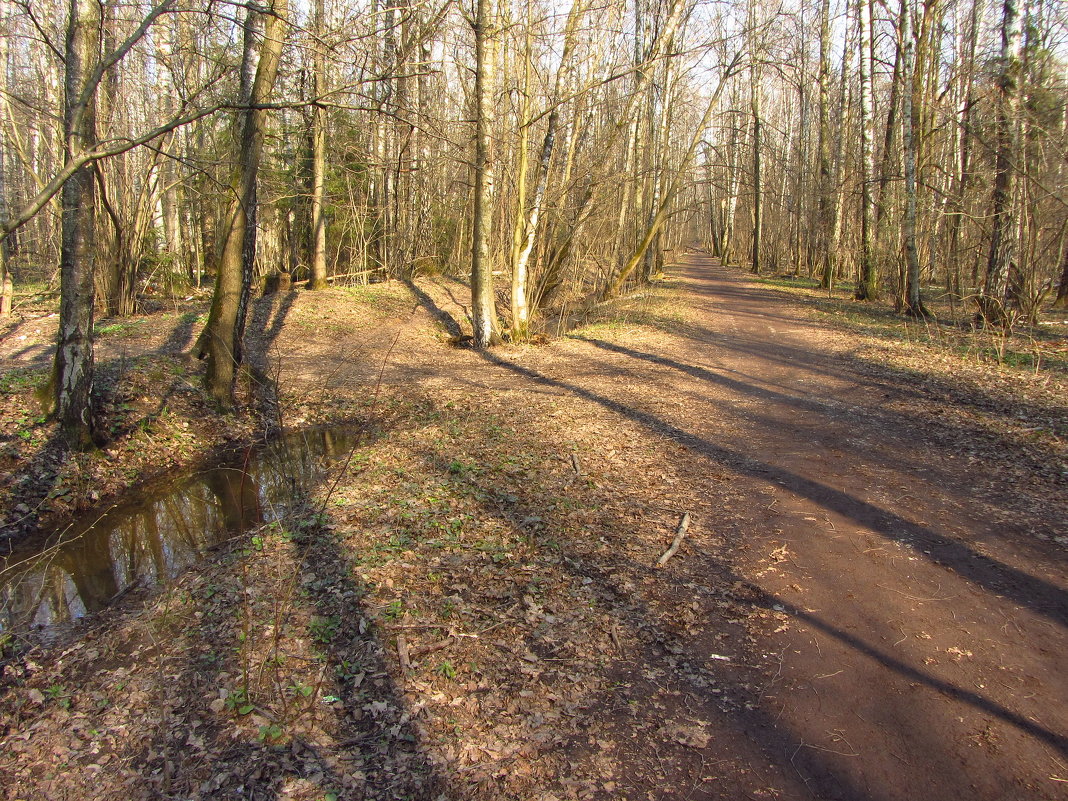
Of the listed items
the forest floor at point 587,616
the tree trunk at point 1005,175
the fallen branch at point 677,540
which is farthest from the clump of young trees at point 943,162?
the fallen branch at point 677,540

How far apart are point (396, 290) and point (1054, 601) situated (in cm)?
1695

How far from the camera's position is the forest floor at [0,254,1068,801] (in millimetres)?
2990

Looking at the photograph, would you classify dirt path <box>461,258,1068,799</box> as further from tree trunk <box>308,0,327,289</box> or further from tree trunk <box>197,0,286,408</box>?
tree trunk <box>308,0,327,289</box>

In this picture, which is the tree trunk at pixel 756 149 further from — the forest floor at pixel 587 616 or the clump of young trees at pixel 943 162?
the forest floor at pixel 587 616

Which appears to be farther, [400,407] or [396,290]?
[396,290]

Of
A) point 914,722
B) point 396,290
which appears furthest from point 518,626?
point 396,290

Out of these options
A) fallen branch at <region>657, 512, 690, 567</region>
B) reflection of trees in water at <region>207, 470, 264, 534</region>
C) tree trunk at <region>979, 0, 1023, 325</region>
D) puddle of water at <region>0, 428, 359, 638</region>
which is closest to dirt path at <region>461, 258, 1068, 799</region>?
fallen branch at <region>657, 512, 690, 567</region>

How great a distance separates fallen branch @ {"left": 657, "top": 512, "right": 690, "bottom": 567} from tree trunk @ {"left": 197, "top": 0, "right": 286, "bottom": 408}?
6198 mm

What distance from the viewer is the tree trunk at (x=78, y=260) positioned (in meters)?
5.82

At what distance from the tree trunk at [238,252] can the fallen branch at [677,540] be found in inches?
244

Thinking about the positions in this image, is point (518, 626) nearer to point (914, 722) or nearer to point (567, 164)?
point (914, 722)

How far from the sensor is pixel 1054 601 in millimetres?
4035

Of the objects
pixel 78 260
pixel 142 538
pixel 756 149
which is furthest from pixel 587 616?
pixel 756 149

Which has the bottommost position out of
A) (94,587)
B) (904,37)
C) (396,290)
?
(94,587)
